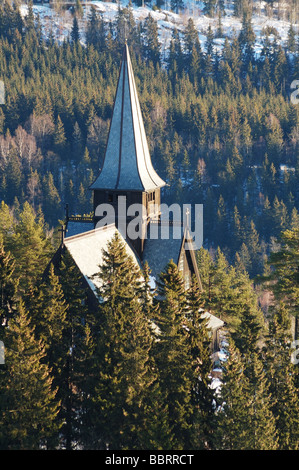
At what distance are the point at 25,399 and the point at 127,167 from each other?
1975 centimetres

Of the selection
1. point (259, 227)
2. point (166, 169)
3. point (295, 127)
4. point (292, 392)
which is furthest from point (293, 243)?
point (295, 127)

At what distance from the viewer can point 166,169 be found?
127250 millimetres

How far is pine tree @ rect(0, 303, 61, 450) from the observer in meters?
22.6

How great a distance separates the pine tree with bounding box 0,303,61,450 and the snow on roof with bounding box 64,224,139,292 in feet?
21.2

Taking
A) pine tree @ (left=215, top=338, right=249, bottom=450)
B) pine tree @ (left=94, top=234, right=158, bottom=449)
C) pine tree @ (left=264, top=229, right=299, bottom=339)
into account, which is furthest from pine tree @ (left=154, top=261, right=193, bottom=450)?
pine tree @ (left=264, top=229, right=299, bottom=339)

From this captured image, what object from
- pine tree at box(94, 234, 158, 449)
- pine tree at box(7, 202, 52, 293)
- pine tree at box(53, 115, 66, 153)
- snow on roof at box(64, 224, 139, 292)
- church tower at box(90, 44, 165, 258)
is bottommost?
pine tree at box(94, 234, 158, 449)

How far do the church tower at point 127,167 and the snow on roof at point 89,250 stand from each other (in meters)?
4.15

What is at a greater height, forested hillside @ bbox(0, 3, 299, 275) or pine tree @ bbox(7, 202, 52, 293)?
forested hillside @ bbox(0, 3, 299, 275)

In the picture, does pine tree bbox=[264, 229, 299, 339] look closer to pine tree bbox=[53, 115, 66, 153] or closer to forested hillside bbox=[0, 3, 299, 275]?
forested hillside bbox=[0, 3, 299, 275]

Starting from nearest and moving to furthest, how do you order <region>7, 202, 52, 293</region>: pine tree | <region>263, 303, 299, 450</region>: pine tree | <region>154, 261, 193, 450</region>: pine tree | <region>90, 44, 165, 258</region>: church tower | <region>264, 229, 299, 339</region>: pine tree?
<region>154, 261, 193, 450</region>: pine tree → <region>263, 303, 299, 450</region>: pine tree → <region>264, 229, 299, 339</region>: pine tree → <region>90, 44, 165, 258</region>: church tower → <region>7, 202, 52, 293</region>: pine tree

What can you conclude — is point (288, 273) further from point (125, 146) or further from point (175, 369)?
point (125, 146)

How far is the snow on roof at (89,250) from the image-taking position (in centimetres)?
3078

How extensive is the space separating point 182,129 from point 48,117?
3255 cm

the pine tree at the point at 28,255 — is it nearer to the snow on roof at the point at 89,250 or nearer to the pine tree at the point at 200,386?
the snow on roof at the point at 89,250
